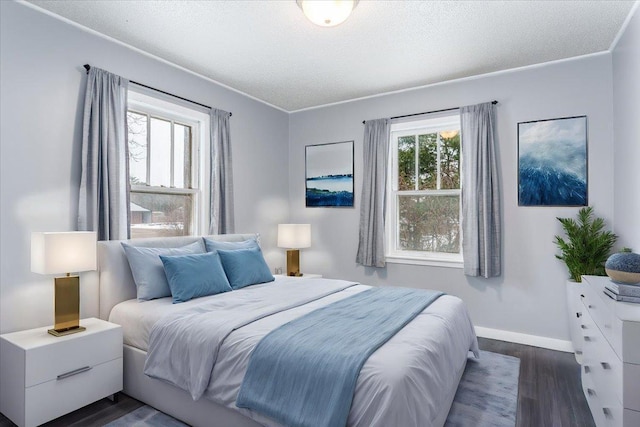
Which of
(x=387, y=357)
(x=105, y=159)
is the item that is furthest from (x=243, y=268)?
(x=387, y=357)

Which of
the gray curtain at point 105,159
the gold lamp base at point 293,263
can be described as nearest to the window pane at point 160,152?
the gray curtain at point 105,159

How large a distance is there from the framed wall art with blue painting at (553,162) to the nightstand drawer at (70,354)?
380 cm

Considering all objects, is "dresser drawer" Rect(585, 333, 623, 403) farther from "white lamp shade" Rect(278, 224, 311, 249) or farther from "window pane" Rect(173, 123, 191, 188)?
"window pane" Rect(173, 123, 191, 188)

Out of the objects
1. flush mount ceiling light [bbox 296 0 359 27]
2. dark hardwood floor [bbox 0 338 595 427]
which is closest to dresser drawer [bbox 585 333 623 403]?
dark hardwood floor [bbox 0 338 595 427]

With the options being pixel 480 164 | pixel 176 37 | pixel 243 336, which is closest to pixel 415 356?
pixel 243 336

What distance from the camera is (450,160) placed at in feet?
14.0

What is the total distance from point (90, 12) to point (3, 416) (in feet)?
9.30

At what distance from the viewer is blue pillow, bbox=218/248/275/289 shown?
328 cm

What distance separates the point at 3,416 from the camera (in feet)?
7.50

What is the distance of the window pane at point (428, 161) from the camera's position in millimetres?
4371

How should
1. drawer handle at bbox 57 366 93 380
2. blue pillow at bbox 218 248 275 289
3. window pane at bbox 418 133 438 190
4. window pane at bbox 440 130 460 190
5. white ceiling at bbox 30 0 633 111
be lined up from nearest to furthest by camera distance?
drawer handle at bbox 57 366 93 380
white ceiling at bbox 30 0 633 111
blue pillow at bbox 218 248 275 289
window pane at bbox 440 130 460 190
window pane at bbox 418 133 438 190

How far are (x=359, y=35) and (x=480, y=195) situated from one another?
80.0 inches

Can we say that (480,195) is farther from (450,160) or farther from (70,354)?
(70,354)

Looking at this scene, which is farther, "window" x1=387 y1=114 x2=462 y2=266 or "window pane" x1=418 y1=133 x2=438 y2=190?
"window pane" x1=418 y1=133 x2=438 y2=190
